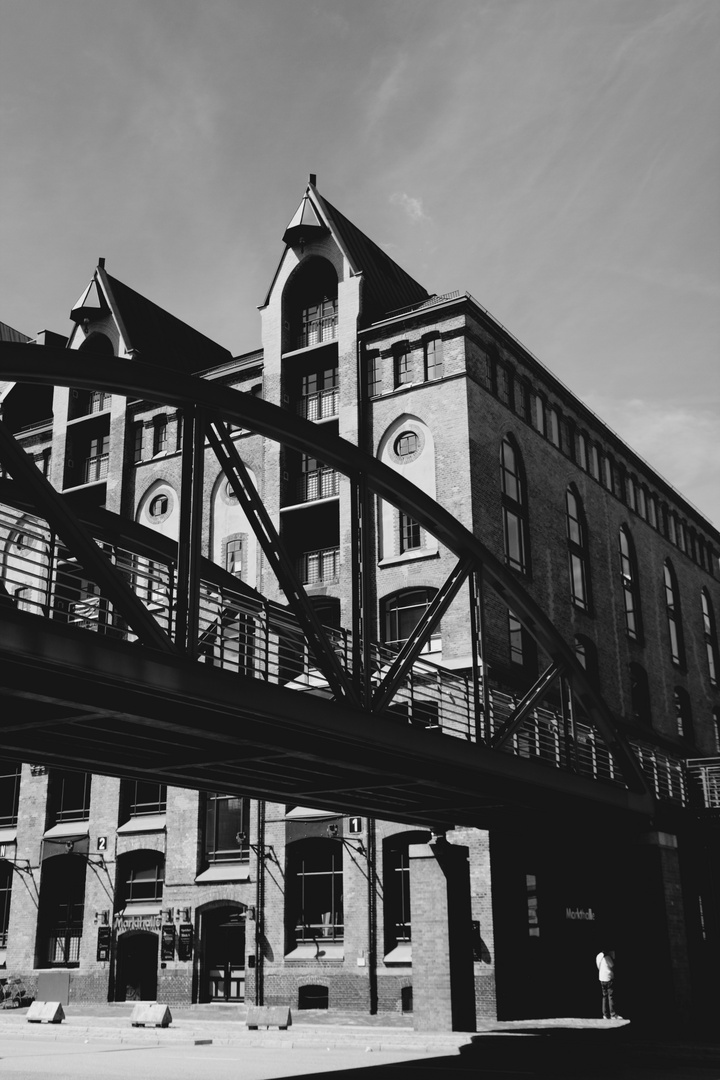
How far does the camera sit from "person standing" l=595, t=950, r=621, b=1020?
2423 centimetres

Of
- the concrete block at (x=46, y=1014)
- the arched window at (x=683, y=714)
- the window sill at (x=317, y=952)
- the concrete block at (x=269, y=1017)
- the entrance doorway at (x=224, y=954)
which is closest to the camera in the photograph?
the concrete block at (x=269, y=1017)

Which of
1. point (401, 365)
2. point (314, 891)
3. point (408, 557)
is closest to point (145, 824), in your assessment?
point (314, 891)

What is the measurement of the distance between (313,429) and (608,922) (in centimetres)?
2100

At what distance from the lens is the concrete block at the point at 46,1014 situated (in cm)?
2636

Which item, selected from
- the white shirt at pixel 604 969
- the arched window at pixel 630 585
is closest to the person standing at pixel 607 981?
the white shirt at pixel 604 969

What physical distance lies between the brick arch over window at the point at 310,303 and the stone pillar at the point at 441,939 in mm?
18298

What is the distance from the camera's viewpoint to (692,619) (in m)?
48.2

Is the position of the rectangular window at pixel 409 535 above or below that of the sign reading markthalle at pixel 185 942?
above

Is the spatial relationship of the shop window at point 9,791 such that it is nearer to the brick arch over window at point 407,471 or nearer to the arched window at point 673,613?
the brick arch over window at point 407,471

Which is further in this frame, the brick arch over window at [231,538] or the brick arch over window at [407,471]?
the brick arch over window at [231,538]

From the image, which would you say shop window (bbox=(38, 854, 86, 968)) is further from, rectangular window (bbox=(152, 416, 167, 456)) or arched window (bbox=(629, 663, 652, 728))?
arched window (bbox=(629, 663, 652, 728))

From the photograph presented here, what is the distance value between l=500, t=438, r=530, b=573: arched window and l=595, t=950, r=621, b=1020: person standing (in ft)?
38.8

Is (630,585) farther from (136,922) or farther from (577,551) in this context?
(136,922)

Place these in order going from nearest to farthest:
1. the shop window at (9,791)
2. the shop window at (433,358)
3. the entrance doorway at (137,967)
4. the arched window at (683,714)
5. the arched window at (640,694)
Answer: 1. the entrance doorway at (137,967)
2. the shop window at (433,358)
3. the shop window at (9,791)
4. the arched window at (640,694)
5. the arched window at (683,714)
